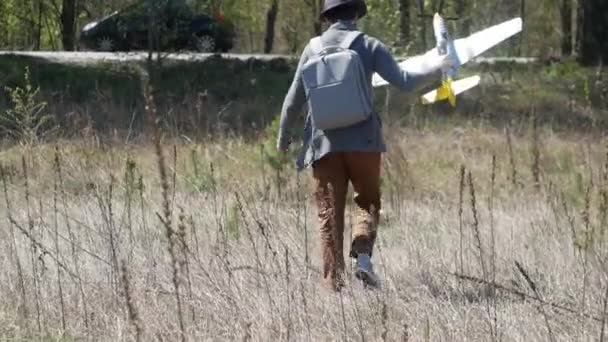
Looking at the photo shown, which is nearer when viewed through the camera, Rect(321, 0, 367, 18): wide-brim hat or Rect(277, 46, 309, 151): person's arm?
Rect(321, 0, 367, 18): wide-brim hat

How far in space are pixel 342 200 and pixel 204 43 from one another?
21.1 meters

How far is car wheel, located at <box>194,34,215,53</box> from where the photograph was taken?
26.8 metres

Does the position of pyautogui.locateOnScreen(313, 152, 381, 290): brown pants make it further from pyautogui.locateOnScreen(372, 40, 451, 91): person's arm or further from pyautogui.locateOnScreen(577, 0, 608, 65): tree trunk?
pyautogui.locateOnScreen(577, 0, 608, 65): tree trunk

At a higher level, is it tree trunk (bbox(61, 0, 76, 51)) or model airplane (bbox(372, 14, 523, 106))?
model airplane (bbox(372, 14, 523, 106))

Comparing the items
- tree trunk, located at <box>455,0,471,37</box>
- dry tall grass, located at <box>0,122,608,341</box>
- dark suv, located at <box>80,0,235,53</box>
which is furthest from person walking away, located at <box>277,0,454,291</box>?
tree trunk, located at <box>455,0,471,37</box>

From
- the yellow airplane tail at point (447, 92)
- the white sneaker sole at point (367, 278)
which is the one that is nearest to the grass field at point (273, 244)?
the white sneaker sole at point (367, 278)

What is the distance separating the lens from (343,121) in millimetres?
6188

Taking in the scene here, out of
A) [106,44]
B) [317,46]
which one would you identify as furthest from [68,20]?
[317,46]

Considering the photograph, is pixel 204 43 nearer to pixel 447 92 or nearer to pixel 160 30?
pixel 160 30

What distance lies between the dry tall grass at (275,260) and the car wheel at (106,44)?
652 inches

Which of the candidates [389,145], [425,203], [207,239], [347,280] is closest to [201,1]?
[389,145]

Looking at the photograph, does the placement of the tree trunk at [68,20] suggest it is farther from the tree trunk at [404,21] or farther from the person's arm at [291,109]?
the person's arm at [291,109]

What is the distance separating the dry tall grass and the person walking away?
0.21 meters

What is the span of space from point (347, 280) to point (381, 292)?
0.18m
